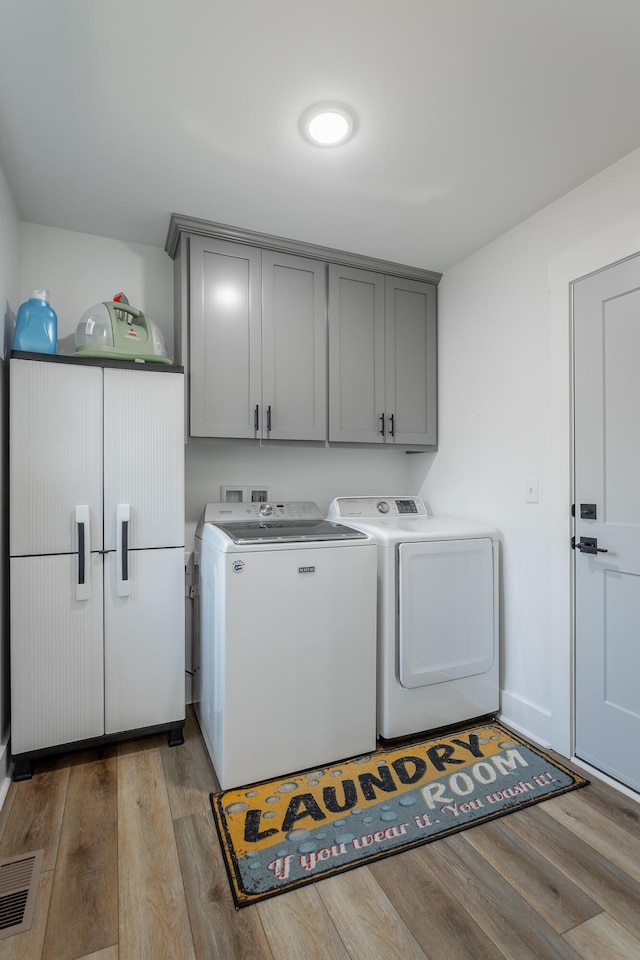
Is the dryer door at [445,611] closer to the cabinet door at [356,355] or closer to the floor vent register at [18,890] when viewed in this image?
the cabinet door at [356,355]

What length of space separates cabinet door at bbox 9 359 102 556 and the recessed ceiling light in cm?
125

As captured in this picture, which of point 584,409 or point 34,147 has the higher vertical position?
point 34,147

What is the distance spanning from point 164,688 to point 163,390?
1.35 meters

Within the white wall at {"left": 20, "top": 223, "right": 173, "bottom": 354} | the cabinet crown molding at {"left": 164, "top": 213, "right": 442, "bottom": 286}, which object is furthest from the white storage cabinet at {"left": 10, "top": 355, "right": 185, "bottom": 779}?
the cabinet crown molding at {"left": 164, "top": 213, "right": 442, "bottom": 286}

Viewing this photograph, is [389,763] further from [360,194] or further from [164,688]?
[360,194]

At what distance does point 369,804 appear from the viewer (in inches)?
70.2

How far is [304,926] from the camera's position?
4.29 feet

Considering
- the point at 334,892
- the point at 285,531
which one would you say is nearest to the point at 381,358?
→ the point at 285,531

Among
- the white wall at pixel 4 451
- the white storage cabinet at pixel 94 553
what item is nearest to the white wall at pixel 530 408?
the white storage cabinet at pixel 94 553

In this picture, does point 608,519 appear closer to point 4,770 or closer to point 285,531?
point 285,531

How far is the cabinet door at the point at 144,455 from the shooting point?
2.12 meters

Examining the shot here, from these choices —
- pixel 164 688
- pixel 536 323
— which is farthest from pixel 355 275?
pixel 164 688

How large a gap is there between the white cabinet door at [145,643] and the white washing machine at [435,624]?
3.04 feet

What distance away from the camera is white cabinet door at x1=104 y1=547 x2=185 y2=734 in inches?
83.4
